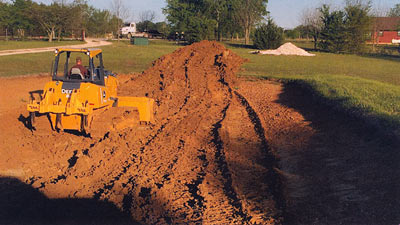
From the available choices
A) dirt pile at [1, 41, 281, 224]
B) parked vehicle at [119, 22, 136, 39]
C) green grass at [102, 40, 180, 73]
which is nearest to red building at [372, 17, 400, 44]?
parked vehicle at [119, 22, 136, 39]

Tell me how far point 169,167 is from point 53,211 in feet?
7.66

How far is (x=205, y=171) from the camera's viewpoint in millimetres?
7027

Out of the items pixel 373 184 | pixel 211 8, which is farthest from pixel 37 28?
pixel 373 184

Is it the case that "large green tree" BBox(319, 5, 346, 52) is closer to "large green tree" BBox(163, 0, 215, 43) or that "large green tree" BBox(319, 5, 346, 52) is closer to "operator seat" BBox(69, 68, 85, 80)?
"large green tree" BBox(163, 0, 215, 43)

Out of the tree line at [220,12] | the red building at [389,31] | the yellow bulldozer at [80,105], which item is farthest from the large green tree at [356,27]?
the yellow bulldozer at [80,105]

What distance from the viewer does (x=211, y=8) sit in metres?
74.6

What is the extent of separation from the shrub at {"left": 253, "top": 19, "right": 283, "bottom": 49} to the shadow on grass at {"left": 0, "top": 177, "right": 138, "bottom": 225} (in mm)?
49337

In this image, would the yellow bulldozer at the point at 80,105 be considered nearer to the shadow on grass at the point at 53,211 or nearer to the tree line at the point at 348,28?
the shadow on grass at the point at 53,211

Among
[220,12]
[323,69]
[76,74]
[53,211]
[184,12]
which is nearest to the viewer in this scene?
[53,211]

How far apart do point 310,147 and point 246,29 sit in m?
65.3

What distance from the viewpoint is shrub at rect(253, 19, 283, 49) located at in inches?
2067

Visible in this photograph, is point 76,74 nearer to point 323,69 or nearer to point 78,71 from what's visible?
point 78,71

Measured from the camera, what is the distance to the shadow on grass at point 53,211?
5.23 metres

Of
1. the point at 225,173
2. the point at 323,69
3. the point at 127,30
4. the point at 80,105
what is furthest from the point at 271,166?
the point at 127,30
